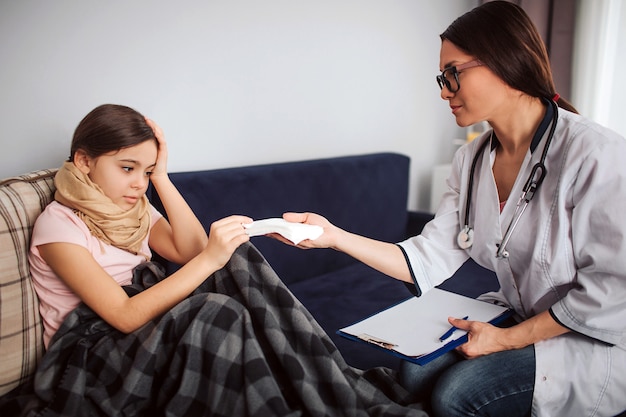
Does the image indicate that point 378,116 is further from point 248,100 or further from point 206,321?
point 206,321

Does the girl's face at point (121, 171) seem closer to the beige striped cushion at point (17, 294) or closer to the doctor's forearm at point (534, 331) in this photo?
the beige striped cushion at point (17, 294)

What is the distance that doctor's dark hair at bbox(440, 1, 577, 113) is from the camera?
1519mm

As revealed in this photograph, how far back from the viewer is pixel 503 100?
158cm

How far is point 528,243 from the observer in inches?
60.5

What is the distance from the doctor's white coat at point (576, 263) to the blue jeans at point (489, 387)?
0.03 meters

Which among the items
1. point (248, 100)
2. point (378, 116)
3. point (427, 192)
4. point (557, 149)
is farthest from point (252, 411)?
point (427, 192)

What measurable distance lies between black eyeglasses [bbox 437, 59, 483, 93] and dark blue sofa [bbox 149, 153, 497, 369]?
91 centimetres

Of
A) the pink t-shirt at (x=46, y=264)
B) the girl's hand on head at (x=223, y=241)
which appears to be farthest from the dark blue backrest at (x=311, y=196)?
the girl's hand on head at (x=223, y=241)

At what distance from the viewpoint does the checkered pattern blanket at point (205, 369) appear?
1323mm

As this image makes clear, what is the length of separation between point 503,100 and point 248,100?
1.27m

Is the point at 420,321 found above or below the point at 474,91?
below

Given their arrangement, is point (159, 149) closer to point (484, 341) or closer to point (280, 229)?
point (280, 229)

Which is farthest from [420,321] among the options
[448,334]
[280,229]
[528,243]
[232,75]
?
[232,75]

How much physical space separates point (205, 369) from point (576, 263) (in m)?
1.00
